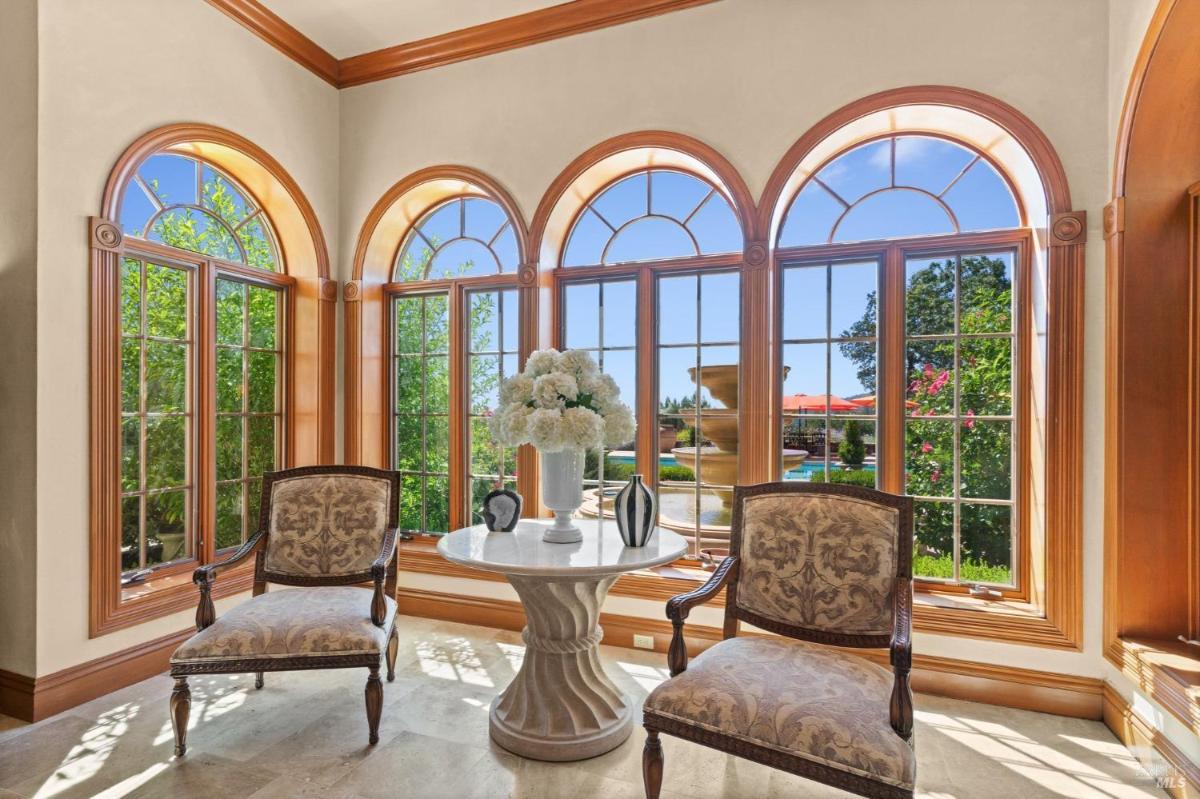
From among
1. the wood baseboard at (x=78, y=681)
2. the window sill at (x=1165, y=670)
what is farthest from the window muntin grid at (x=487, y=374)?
the window sill at (x=1165, y=670)

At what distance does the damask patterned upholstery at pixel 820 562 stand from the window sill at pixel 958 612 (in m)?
0.90

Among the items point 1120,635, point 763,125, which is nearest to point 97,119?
point 763,125

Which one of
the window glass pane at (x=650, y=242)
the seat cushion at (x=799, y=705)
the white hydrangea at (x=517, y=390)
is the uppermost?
the window glass pane at (x=650, y=242)

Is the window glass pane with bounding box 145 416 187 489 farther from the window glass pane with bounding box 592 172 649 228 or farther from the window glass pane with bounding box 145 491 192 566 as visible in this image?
the window glass pane with bounding box 592 172 649 228

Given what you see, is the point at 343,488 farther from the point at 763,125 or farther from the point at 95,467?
the point at 763,125

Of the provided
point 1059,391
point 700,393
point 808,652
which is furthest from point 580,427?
point 1059,391

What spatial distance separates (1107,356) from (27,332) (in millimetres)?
4336

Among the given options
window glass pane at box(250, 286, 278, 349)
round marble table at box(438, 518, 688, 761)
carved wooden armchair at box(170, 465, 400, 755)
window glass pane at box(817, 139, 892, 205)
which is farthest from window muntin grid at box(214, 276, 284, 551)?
window glass pane at box(817, 139, 892, 205)

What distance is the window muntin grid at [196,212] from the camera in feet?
10.4

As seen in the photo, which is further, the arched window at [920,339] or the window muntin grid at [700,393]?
the window muntin grid at [700,393]

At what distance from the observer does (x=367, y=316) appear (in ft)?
13.5

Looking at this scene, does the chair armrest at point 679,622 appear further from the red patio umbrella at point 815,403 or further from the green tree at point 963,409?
the green tree at point 963,409

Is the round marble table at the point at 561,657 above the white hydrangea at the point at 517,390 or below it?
below

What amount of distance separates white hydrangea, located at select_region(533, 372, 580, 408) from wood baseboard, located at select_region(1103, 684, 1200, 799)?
232cm
